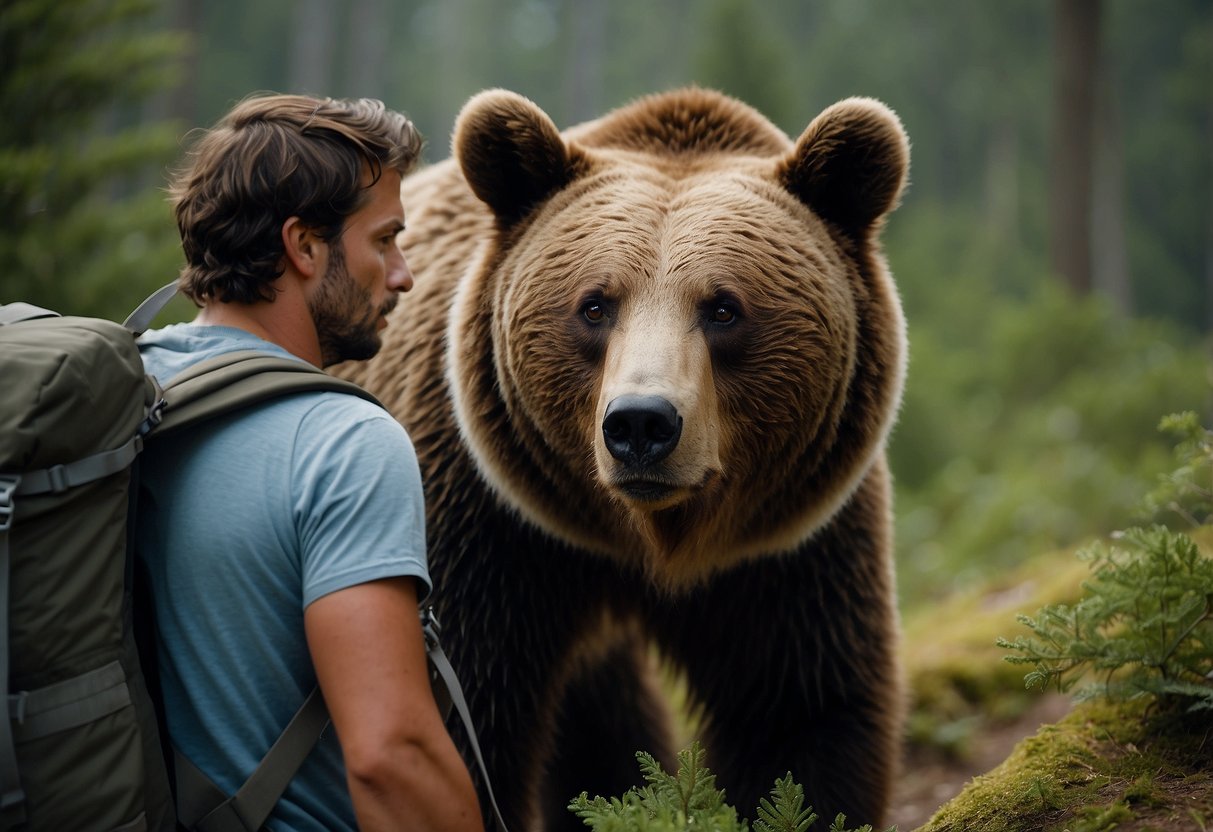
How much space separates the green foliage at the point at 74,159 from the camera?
20.6ft

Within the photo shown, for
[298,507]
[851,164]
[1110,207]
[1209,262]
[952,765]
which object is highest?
[1110,207]

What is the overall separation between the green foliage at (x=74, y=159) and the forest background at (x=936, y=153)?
0.06 ft

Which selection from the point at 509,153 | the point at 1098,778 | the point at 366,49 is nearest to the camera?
the point at 1098,778

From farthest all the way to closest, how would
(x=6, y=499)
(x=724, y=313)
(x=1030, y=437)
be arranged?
1. (x=1030, y=437)
2. (x=724, y=313)
3. (x=6, y=499)

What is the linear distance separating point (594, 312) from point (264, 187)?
103cm

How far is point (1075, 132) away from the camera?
15.3 meters

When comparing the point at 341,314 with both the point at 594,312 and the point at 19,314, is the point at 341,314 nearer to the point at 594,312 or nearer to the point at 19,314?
the point at 19,314

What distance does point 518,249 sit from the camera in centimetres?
354

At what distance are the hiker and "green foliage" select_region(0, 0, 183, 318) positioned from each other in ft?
13.1

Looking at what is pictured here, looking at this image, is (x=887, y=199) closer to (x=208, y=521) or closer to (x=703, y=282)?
(x=703, y=282)

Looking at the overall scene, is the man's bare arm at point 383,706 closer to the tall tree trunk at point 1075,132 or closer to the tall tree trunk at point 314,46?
the tall tree trunk at point 1075,132

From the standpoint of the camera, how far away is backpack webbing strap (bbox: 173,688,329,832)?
2.25 metres

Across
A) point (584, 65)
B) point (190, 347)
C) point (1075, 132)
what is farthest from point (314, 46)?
point (190, 347)

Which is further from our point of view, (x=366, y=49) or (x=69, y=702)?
(x=366, y=49)
